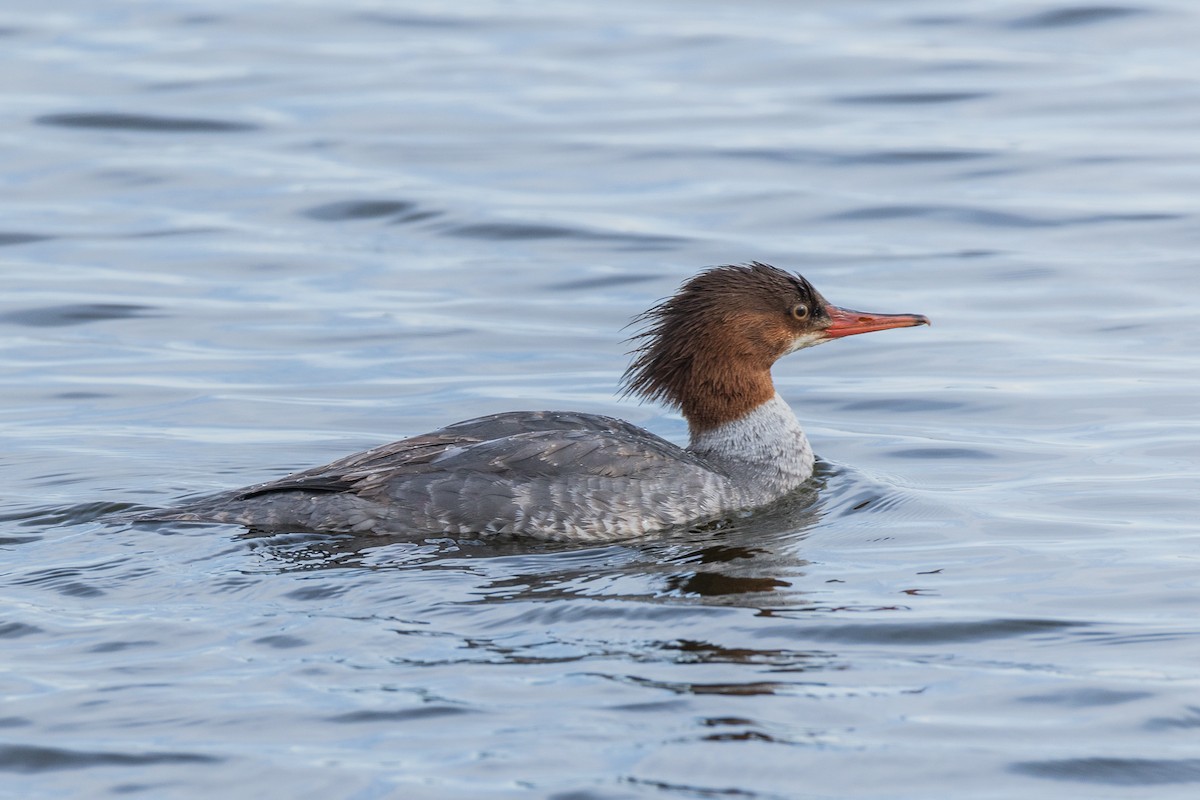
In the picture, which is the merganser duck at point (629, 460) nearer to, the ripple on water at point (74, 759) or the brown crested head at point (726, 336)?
the brown crested head at point (726, 336)

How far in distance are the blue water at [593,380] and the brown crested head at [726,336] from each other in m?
0.72

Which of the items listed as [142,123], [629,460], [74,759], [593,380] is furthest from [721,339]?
[142,123]

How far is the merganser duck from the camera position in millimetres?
8828

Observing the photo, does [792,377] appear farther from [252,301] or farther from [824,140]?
[824,140]

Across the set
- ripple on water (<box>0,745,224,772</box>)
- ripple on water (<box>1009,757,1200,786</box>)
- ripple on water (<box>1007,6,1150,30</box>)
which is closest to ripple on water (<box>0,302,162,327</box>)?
ripple on water (<box>0,745,224,772</box>)

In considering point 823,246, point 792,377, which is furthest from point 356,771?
point 823,246

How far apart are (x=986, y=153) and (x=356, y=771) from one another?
12751mm

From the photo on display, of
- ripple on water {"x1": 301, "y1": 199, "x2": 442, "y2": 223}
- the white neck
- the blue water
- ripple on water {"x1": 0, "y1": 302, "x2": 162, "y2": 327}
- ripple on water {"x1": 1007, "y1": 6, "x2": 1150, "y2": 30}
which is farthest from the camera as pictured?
ripple on water {"x1": 1007, "y1": 6, "x2": 1150, "y2": 30}

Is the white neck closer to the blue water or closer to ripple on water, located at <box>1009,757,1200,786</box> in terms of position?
the blue water

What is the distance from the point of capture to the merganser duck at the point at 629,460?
8.83 m

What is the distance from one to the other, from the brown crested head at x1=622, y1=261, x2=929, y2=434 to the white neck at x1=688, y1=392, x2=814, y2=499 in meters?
Result: 0.06

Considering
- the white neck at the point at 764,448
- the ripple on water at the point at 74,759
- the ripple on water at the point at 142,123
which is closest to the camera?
the ripple on water at the point at 74,759

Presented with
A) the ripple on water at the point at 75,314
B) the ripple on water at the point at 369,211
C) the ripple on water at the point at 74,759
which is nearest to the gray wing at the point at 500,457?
the ripple on water at the point at 74,759

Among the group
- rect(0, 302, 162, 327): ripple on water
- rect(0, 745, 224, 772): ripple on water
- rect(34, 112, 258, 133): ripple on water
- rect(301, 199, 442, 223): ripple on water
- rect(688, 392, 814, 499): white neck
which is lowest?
rect(0, 745, 224, 772): ripple on water
